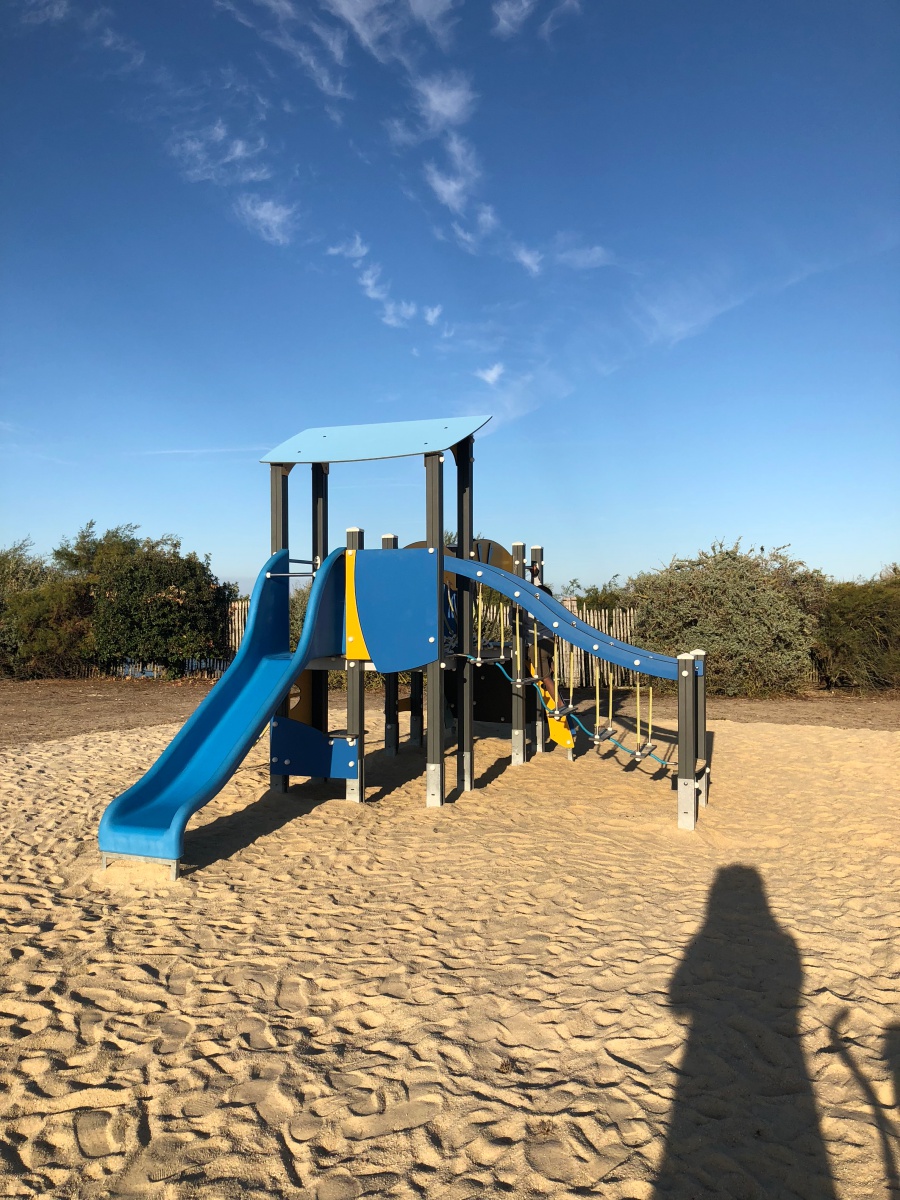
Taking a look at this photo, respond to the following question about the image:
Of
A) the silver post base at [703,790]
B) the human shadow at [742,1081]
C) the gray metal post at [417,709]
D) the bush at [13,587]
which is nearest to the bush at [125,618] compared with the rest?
the bush at [13,587]

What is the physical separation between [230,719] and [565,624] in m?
2.97

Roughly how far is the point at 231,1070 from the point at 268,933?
131cm

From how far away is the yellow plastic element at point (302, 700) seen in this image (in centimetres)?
723

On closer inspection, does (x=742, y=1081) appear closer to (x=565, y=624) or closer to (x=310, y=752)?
(x=565, y=624)

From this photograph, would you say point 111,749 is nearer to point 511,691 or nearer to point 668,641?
point 511,691

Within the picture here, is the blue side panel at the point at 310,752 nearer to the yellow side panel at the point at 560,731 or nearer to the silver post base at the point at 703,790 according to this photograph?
the yellow side panel at the point at 560,731

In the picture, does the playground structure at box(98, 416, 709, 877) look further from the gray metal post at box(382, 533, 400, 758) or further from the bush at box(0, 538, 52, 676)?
the bush at box(0, 538, 52, 676)

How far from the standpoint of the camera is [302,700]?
7336 millimetres

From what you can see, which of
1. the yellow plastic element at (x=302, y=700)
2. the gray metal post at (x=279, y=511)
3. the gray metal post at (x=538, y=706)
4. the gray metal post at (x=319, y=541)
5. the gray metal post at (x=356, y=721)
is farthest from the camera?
the gray metal post at (x=538, y=706)

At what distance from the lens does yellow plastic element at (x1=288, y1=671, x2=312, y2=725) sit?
7.23m

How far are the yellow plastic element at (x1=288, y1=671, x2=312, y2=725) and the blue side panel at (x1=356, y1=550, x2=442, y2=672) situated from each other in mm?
769

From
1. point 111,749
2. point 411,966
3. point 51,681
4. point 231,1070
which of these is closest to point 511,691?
point 111,749

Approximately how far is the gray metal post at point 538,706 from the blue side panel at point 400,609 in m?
2.34

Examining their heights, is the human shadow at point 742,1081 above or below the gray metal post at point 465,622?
below
